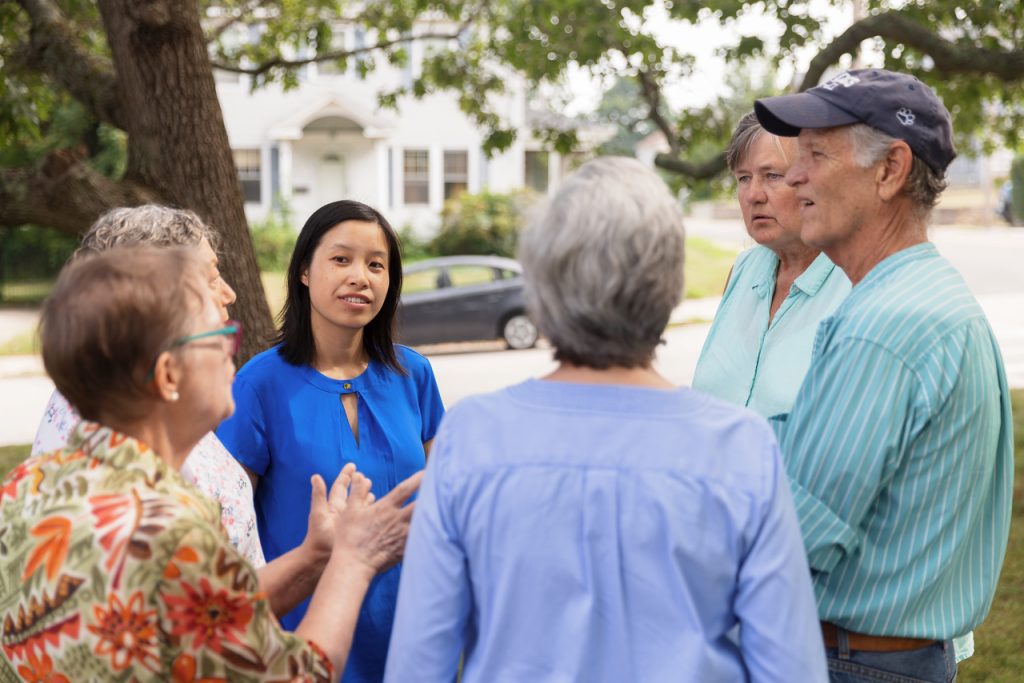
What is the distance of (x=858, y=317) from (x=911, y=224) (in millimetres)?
308

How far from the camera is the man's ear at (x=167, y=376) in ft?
6.11

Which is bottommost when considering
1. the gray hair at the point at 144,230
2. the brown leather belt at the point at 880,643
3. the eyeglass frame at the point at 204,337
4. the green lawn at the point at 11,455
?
the green lawn at the point at 11,455

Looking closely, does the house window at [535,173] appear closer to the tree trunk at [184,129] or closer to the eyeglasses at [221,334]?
the tree trunk at [184,129]

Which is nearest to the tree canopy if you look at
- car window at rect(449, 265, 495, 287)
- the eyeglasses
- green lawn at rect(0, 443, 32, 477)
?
green lawn at rect(0, 443, 32, 477)

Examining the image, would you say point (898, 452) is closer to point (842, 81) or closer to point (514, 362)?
point (842, 81)

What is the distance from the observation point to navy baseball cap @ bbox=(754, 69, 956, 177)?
2.23 m

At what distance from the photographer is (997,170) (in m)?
49.8

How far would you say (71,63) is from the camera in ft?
23.6

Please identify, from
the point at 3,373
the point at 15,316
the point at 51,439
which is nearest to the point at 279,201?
the point at 15,316

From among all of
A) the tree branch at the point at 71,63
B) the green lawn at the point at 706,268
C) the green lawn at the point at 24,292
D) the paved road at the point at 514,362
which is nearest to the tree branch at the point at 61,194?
the tree branch at the point at 71,63

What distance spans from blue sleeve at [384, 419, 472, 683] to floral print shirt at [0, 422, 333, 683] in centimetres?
19

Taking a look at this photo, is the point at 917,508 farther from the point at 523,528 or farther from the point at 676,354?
the point at 676,354

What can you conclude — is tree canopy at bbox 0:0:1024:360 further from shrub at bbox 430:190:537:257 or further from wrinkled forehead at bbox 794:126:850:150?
shrub at bbox 430:190:537:257

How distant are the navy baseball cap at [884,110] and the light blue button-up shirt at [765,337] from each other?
688 mm
